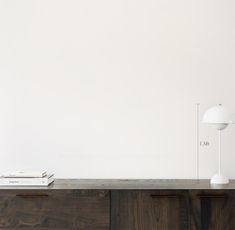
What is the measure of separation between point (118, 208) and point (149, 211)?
17cm

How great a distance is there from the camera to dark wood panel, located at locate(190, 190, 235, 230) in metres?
1.94

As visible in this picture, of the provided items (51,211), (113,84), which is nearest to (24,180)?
(51,211)

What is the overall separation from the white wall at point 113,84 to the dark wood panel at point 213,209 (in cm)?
44

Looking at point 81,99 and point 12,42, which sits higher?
point 12,42

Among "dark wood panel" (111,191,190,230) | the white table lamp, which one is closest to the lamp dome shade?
the white table lamp

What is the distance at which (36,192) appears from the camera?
1953 millimetres

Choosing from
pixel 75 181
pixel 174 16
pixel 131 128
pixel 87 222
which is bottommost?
pixel 87 222

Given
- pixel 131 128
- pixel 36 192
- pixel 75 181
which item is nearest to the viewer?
pixel 36 192

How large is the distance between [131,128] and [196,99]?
488 mm

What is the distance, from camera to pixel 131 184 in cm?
211

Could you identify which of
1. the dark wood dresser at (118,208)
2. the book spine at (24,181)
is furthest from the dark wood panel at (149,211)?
the book spine at (24,181)

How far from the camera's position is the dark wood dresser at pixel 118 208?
1.94 meters

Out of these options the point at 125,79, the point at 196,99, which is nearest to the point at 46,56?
the point at 125,79

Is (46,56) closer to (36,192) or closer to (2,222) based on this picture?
(36,192)
